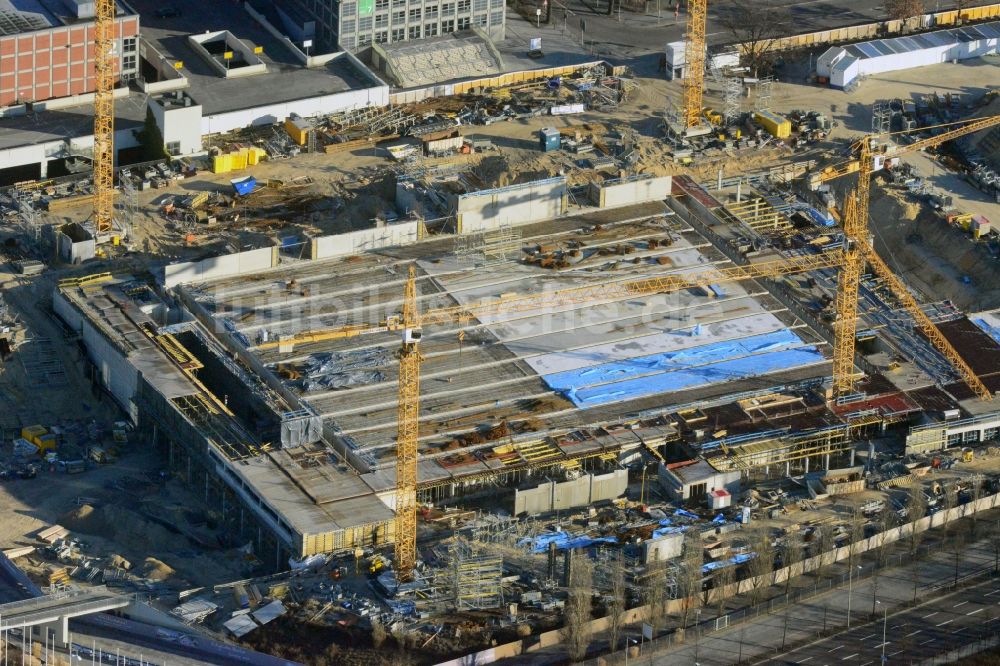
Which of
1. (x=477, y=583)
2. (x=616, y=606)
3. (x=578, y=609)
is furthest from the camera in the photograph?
(x=477, y=583)

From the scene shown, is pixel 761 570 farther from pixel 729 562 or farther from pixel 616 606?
pixel 616 606

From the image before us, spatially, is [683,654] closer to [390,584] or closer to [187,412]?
[390,584]

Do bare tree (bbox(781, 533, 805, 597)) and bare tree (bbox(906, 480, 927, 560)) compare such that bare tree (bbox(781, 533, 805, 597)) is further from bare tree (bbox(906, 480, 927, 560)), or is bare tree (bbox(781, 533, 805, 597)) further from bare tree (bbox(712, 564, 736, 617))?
bare tree (bbox(906, 480, 927, 560))

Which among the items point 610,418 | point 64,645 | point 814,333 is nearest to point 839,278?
point 814,333

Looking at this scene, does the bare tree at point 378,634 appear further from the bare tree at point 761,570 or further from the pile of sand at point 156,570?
the bare tree at point 761,570

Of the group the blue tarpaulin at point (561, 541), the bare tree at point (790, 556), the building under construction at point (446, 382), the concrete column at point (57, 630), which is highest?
the building under construction at point (446, 382)

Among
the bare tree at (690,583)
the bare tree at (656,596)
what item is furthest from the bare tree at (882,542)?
the bare tree at (656,596)

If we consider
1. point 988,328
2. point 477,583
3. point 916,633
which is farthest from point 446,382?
point 988,328
